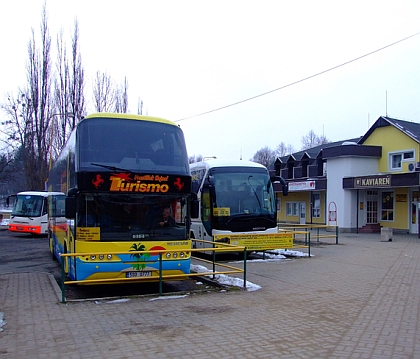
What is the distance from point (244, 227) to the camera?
16.1 metres

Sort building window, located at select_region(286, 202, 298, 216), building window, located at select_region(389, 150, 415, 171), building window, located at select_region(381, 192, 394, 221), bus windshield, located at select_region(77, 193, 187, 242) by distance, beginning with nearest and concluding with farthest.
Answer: bus windshield, located at select_region(77, 193, 187, 242)
building window, located at select_region(389, 150, 415, 171)
building window, located at select_region(381, 192, 394, 221)
building window, located at select_region(286, 202, 298, 216)

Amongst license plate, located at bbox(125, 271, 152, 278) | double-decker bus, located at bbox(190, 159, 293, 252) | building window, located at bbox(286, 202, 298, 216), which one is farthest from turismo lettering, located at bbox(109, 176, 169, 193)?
building window, located at bbox(286, 202, 298, 216)

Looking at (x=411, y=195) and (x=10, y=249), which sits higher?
(x=411, y=195)

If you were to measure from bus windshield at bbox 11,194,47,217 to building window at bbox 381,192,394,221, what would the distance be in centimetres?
2200

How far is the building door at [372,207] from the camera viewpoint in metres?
32.0

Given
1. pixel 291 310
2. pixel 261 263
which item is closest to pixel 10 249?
pixel 261 263

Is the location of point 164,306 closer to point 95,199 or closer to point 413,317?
point 95,199

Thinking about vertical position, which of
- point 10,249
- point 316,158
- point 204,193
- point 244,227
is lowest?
point 10,249

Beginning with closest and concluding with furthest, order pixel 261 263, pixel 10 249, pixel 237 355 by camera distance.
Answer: pixel 237 355
pixel 261 263
pixel 10 249

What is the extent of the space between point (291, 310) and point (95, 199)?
14.0ft

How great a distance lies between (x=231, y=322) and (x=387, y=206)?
26.7 m

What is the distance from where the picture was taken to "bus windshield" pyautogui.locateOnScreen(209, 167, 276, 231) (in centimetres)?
1608

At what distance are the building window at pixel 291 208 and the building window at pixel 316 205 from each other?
2.62 meters

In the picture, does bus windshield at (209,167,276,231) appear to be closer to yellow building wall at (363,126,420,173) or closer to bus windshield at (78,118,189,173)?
bus windshield at (78,118,189,173)
